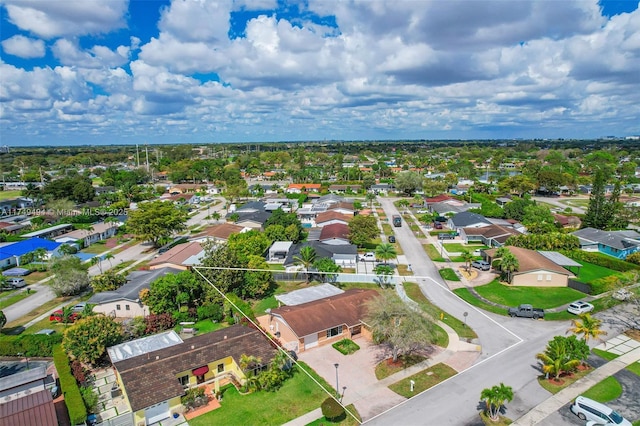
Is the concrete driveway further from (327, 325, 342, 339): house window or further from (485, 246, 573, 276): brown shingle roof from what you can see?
(485, 246, 573, 276): brown shingle roof

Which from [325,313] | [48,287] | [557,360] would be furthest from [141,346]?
[557,360]

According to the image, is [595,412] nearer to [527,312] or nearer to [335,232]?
[527,312]

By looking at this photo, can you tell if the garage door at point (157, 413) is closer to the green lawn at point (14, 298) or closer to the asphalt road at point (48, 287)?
the asphalt road at point (48, 287)

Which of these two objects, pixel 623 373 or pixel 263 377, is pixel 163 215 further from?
pixel 623 373

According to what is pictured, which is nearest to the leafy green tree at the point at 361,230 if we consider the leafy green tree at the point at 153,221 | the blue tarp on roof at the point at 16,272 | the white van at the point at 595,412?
the leafy green tree at the point at 153,221

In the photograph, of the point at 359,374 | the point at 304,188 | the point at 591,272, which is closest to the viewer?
the point at 359,374
